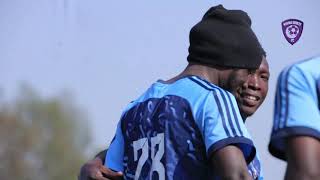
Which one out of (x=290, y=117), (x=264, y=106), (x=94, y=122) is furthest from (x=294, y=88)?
(x=94, y=122)

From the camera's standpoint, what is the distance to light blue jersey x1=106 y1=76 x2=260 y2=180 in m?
1.90

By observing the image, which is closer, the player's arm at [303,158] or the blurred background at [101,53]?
the player's arm at [303,158]

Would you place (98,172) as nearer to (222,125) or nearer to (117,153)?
(117,153)

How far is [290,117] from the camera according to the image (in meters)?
1.50

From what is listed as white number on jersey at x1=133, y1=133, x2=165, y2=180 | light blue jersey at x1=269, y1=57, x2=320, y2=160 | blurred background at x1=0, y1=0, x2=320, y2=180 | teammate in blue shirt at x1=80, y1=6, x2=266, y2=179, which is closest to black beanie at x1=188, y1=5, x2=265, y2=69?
teammate in blue shirt at x1=80, y1=6, x2=266, y2=179

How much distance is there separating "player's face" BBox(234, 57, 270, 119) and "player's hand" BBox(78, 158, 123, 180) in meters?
0.48

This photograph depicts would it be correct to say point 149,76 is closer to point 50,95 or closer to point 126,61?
point 126,61

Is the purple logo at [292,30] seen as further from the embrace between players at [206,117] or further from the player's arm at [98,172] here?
the player's arm at [98,172]

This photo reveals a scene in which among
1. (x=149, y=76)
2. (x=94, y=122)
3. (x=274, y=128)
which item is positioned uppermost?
(x=274, y=128)

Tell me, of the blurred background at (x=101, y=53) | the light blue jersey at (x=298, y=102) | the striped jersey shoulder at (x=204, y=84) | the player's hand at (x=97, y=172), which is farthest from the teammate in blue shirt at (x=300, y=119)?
the blurred background at (x=101, y=53)

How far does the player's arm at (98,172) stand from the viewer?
225 centimetres

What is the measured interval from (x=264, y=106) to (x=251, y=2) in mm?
452

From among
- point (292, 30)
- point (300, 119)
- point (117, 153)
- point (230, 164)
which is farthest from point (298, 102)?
point (292, 30)

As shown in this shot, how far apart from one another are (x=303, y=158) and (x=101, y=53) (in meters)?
1.95
